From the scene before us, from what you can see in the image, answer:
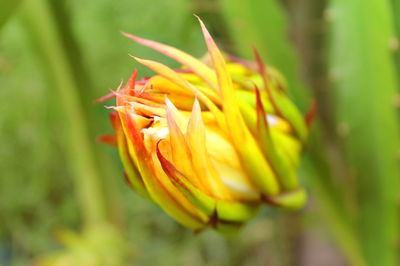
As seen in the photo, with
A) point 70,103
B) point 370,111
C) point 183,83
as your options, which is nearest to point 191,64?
point 183,83

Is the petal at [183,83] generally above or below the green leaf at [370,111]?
above

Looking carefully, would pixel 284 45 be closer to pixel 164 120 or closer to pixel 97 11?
pixel 164 120

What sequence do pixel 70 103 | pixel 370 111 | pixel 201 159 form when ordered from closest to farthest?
pixel 201 159 < pixel 370 111 < pixel 70 103

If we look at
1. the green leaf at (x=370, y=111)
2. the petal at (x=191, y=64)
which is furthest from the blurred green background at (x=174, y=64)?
the petal at (x=191, y=64)

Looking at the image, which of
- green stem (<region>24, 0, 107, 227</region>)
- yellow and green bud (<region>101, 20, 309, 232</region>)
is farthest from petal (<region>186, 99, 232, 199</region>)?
green stem (<region>24, 0, 107, 227</region>)

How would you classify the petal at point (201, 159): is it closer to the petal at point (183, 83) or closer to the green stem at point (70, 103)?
the petal at point (183, 83)

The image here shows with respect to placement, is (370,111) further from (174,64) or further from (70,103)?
(70,103)

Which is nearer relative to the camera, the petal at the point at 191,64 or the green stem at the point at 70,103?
the petal at the point at 191,64

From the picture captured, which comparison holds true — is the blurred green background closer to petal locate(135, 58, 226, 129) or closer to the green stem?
the green stem
